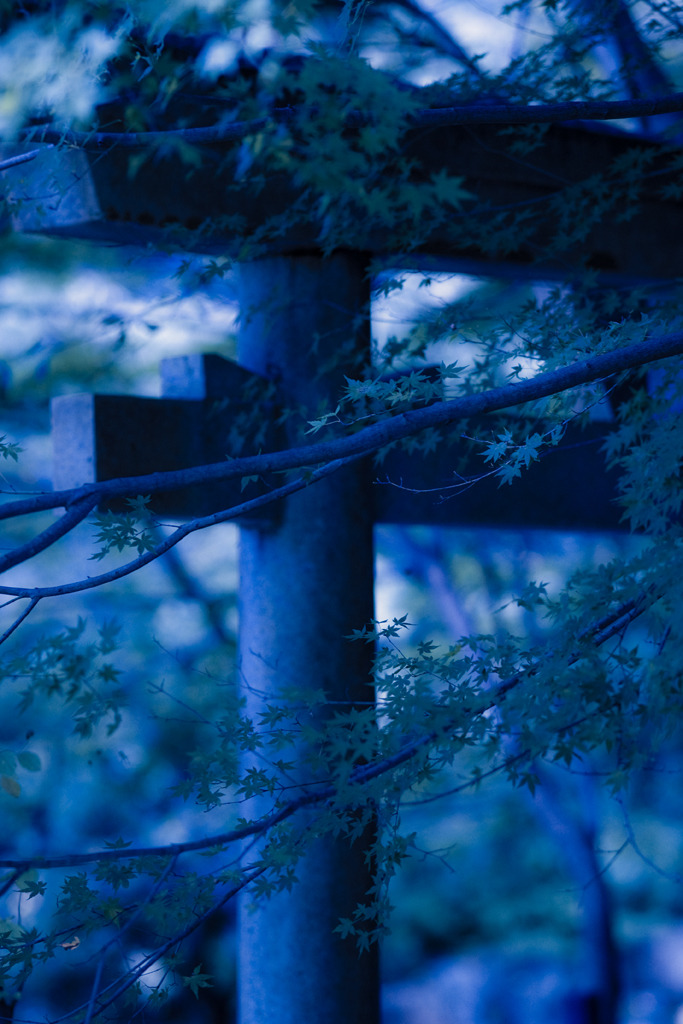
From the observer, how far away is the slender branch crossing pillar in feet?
11.3

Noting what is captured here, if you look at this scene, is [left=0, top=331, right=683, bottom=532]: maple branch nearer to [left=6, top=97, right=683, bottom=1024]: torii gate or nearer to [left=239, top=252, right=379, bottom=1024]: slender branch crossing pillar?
[left=6, top=97, right=683, bottom=1024]: torii gate

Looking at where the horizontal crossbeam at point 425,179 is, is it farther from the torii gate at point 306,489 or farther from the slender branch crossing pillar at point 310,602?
the slender branch crossing pillar at point 310,602

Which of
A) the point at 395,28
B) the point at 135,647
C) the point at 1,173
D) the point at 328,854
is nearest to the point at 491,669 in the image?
the point at 328,854

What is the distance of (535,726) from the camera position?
2350mm

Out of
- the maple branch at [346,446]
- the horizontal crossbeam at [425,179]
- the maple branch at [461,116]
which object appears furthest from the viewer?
the horizontal crossbeam at [425,179]

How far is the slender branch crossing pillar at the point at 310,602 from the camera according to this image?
3.44m

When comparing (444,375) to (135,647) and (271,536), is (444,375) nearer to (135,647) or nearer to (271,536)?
(271,536)

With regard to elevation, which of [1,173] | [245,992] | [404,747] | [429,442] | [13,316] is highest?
[13,316]

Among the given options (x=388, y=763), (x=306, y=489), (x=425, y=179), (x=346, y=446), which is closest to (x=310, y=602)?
(x=306, y=489)

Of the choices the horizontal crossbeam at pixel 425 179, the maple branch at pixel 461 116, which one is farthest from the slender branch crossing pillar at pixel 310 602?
the maple branch at pixel 461 116

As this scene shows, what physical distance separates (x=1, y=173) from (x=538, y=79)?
170 cm

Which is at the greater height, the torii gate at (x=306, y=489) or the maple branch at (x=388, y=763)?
the torii gate at (x=306, y=489)

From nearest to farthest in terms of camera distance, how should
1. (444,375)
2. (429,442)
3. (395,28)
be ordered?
(444,375)
(429,442)
(395,28)

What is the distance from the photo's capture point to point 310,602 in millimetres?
3568
